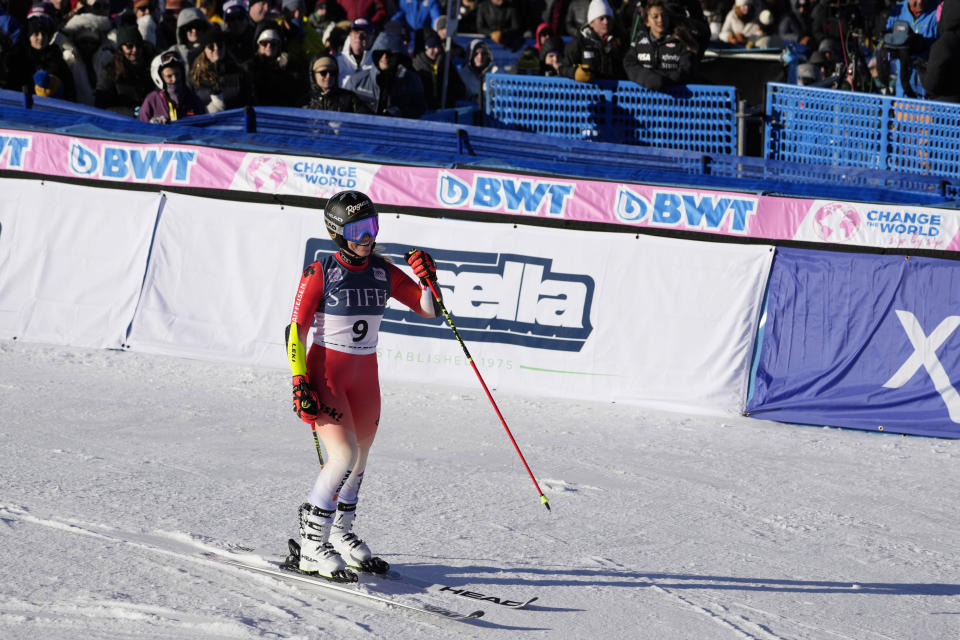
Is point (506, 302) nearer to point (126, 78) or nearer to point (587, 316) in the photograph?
point (587, 316)

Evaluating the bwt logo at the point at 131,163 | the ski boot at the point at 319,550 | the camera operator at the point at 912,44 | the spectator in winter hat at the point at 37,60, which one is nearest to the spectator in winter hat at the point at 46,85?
the spectator in winter hat at the point at 37,60

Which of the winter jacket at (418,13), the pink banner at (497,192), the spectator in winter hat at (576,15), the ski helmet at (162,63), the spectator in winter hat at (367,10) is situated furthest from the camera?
the winter jacket at (418,13)

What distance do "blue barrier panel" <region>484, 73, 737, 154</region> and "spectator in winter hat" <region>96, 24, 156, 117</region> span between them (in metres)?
3.95

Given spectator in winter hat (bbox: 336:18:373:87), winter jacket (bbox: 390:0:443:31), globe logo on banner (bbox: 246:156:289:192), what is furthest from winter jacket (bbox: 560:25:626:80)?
winter jacket (bbox: 390:0:443:31)

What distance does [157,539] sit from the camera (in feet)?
21.0

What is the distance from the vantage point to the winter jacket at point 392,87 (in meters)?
13.0

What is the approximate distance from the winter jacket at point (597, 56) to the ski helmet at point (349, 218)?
6.94m

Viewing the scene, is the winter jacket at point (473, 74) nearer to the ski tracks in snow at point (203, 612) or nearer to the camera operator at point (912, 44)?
the camera operator at point (912, 44)

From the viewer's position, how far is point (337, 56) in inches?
542

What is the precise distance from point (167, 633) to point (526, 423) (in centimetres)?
477

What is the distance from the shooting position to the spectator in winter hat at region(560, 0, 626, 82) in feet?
41.3

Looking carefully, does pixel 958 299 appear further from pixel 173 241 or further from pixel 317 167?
pixel 173 241

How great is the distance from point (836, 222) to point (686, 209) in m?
1.26

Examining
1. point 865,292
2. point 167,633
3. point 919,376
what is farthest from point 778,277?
point 167,633
